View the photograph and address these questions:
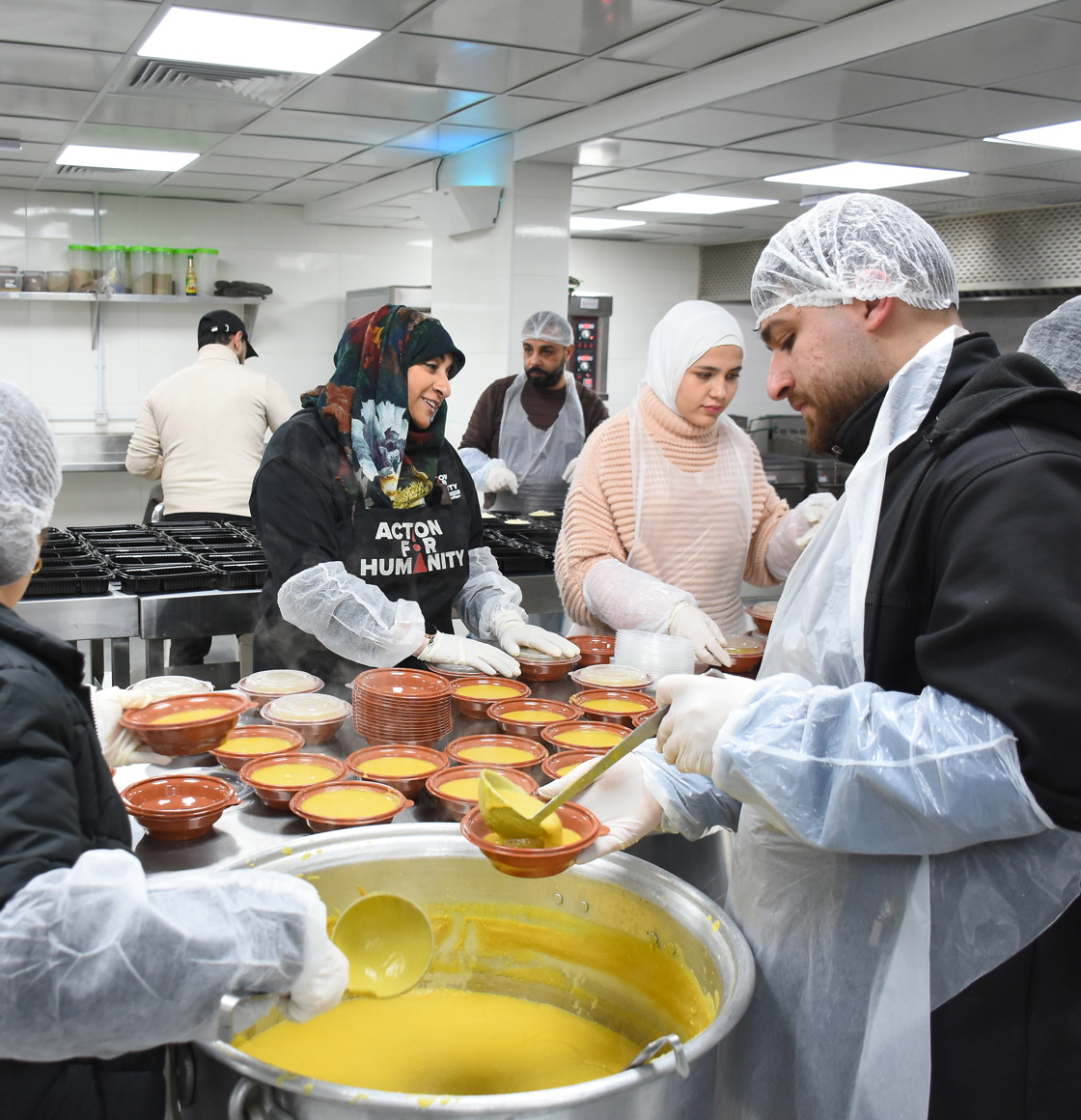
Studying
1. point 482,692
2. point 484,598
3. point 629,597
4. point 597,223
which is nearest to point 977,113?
point 629,597

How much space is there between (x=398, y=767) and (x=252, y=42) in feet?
9.94

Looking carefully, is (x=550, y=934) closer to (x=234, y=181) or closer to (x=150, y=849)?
(x=150, y=849)

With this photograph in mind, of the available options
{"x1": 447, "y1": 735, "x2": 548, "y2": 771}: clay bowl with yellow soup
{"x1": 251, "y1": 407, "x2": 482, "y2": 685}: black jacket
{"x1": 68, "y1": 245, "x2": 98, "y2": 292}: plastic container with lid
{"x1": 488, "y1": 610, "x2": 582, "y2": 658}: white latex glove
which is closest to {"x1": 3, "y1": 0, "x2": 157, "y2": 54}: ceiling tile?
{"x1": 251, "y1": 407, "x2": 482, "y2": 685}: black jacket

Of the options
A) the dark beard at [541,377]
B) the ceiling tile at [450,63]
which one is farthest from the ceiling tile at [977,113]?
the dark beard at [541,377]

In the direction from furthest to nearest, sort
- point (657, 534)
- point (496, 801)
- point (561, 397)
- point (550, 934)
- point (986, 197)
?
1. point (986, 197)
2. point (561, 397)
3. point (657, 534)
4. point (550, 934)
5. point (496, 801)

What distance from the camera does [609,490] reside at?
279cm

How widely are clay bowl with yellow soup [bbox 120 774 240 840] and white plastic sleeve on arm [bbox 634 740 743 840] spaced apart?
622 mm

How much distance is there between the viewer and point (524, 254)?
550 centimetres

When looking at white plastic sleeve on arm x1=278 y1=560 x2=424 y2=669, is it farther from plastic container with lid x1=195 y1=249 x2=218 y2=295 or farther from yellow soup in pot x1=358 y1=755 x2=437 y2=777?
plastic container with lid x1=195 y1=249 x2=218 y2=295

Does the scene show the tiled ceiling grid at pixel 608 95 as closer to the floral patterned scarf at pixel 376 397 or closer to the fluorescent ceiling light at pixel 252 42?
the fluorescent ceiling light at pixel 252 42

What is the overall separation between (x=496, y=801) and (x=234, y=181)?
631 centimetres

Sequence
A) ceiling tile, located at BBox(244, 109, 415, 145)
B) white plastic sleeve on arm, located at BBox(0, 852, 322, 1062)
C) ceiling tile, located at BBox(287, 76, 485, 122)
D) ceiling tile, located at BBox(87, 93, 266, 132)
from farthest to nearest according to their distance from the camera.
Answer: ceiling tile, located at BBox(244, 109, 415, 145), ceiling tile, located at BBox(87, 93, 266, 132), ceiling tile, located at BBox(287, 76, 485, 122), white plastic sleeve on arm, located at BBox(0, 852, 322, 1062)

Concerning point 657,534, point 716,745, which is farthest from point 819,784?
point 657,534

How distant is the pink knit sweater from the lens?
2785 millimetres
